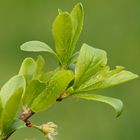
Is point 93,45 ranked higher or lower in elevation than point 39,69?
lower

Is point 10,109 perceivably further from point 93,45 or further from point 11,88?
point 93,45

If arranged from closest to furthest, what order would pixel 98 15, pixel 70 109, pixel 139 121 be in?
pixel 139 121
pixel 70 109
pixel 98 15

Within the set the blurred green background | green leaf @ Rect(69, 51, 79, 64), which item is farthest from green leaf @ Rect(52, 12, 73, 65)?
the blurred green background

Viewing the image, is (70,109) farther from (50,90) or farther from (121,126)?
(50,90)

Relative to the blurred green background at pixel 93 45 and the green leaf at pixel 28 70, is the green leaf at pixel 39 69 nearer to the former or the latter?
the green leaf at pixel 28 70

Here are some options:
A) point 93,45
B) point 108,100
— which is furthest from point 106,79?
point 93,45

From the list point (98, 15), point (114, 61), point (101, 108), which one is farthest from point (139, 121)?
point (98, 15)

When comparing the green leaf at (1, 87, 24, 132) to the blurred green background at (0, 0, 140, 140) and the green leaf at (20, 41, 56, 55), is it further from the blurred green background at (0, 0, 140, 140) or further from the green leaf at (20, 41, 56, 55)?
the blurred green background at (0, 0, 140, 140)
